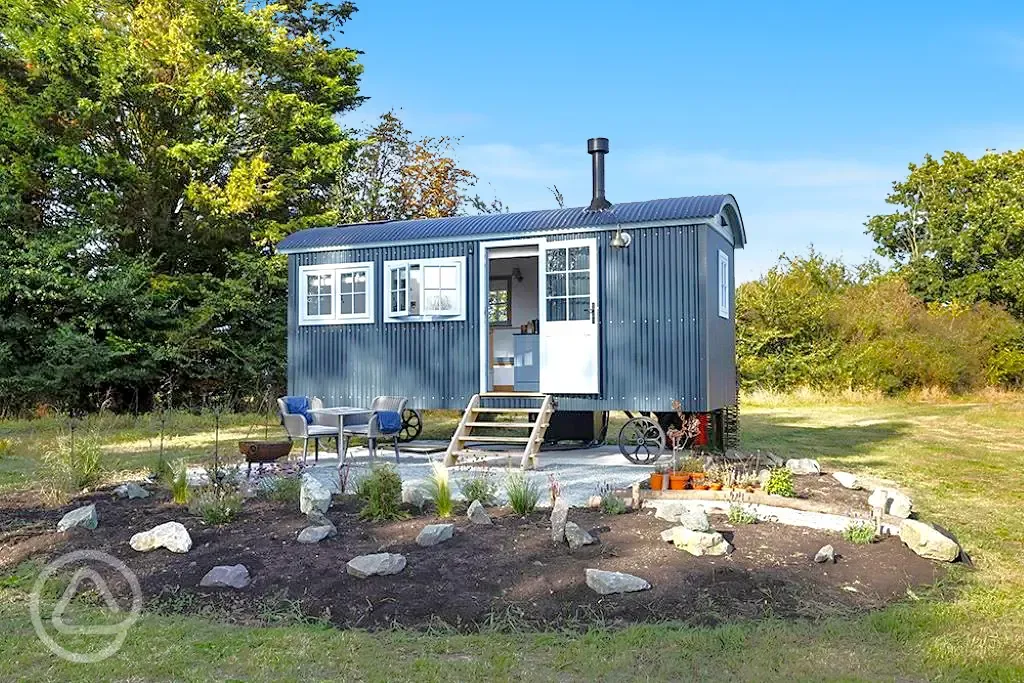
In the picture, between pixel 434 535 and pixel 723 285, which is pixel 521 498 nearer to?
pixel 434 535

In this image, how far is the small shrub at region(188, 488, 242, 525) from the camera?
612 cm

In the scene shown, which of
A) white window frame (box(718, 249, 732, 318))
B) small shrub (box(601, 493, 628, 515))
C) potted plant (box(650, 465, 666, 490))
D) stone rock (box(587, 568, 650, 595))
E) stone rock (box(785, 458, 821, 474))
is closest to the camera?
stone rock (box(587, 568, 650, 595))

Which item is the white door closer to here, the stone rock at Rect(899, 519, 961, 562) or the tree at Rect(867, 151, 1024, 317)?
the stone rock at Rect(899, 519, 961, 562)

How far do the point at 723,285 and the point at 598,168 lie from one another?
7.38 ft

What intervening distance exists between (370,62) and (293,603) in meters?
22.5

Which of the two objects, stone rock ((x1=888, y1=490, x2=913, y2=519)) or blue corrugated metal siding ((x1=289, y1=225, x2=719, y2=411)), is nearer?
stone rock ((x1=888, y1=490, x2=913, y2=519))

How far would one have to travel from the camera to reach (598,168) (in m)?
11.5

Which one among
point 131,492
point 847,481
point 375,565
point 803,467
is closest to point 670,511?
point 375,565

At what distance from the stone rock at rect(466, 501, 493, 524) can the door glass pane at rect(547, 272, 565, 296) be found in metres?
5.38

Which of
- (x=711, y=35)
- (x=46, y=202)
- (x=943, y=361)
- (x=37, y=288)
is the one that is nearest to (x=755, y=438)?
(x=711, y=35)

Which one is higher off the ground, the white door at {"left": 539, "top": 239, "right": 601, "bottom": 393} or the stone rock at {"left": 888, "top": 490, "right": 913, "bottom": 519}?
the white door at {"left": 539, "top": 239, "right": 601, "bottom": 393}

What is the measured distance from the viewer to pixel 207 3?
21.1 meters

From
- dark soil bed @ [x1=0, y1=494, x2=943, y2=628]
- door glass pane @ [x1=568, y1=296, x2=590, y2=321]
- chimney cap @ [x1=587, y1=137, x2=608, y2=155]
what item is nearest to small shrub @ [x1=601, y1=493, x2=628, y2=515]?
dark soil bed @ [x1=0, y1=494, x2=943, y2=628]

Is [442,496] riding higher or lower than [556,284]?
lower
